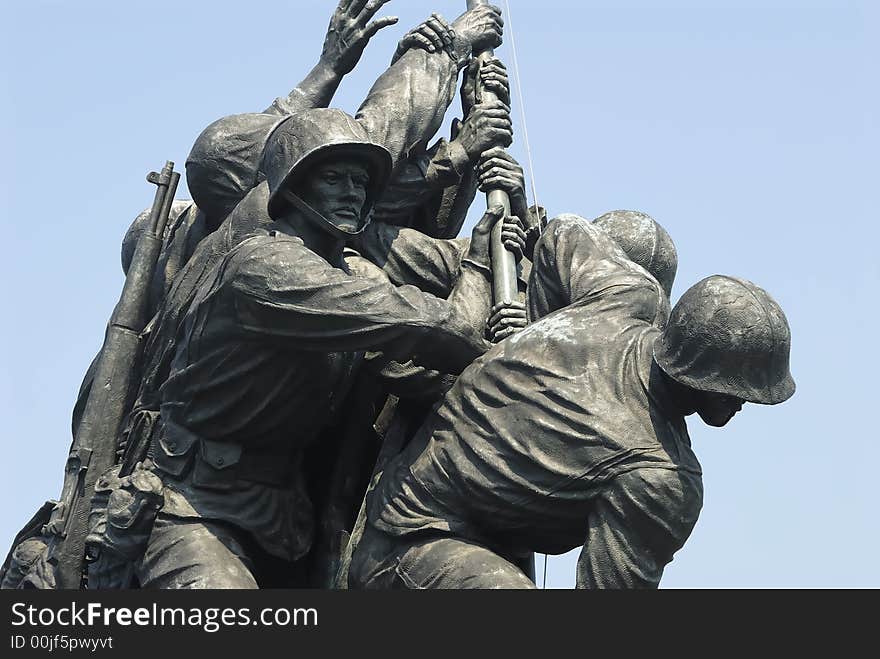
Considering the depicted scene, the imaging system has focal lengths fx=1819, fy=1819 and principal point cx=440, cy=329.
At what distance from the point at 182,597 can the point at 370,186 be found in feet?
7.11

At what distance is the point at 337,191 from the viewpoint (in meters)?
8.27

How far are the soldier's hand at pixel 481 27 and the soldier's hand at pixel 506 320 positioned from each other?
1.98 metres

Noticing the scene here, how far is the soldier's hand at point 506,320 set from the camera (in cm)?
852

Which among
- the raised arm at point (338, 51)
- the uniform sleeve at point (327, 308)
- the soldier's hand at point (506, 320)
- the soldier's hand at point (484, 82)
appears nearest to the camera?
the uniform sleeve at point (327, 308)

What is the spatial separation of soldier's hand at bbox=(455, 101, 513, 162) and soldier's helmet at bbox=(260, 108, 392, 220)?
48.1 inches

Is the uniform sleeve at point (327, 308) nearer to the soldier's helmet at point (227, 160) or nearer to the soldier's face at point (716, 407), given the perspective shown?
the soldier's face at point (716, 407)

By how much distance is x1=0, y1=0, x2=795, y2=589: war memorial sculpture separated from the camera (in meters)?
7.64

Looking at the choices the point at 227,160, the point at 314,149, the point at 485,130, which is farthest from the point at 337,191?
the point at 485,130

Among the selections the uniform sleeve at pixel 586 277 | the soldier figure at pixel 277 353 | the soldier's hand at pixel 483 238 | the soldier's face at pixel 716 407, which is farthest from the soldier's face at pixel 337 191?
the soldier's face at pixel 716 407

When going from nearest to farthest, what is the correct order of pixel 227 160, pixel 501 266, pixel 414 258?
pixel 501 266 → pixel 414 258 → pixel 227 160

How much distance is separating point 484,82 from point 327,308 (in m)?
2.47

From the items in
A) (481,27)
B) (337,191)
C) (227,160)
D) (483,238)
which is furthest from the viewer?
(481,27)

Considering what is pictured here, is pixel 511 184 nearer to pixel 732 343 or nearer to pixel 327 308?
pixel 327 308

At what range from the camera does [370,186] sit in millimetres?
8461
